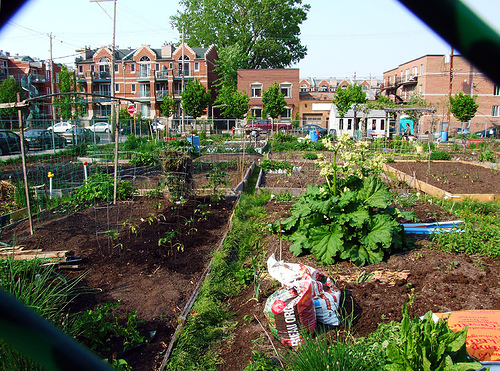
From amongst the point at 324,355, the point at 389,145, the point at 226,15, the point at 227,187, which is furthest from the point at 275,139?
the point at 226,15

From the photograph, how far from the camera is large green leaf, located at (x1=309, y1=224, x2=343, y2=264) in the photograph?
185 inches

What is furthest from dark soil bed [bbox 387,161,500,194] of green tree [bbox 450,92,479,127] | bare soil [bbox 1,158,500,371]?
green tree [bbox 450,92,479,127]

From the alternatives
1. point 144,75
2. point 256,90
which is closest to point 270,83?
point 256,90

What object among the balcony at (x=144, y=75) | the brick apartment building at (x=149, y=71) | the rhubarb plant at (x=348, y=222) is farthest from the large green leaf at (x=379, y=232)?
the balcony at (x=144, y=75)

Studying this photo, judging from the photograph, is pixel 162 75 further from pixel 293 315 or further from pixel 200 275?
pixel 293 315

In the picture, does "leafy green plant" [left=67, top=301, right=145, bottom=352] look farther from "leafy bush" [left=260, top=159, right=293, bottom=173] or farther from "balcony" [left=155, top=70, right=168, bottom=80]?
"balcony" [left=155, top=70, right=168, bottom=80]

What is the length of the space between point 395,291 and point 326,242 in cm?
100

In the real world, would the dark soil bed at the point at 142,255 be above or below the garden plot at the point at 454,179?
below

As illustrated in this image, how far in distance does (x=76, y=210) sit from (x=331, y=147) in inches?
217

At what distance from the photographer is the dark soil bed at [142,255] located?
4164 millimetres

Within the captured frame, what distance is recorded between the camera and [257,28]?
178 ft

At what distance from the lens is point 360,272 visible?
4.64 meters

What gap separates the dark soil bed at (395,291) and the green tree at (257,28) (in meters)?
50.4

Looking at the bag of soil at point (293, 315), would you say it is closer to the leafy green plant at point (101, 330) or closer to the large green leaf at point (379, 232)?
the leafy green plant at point (101, 330)
